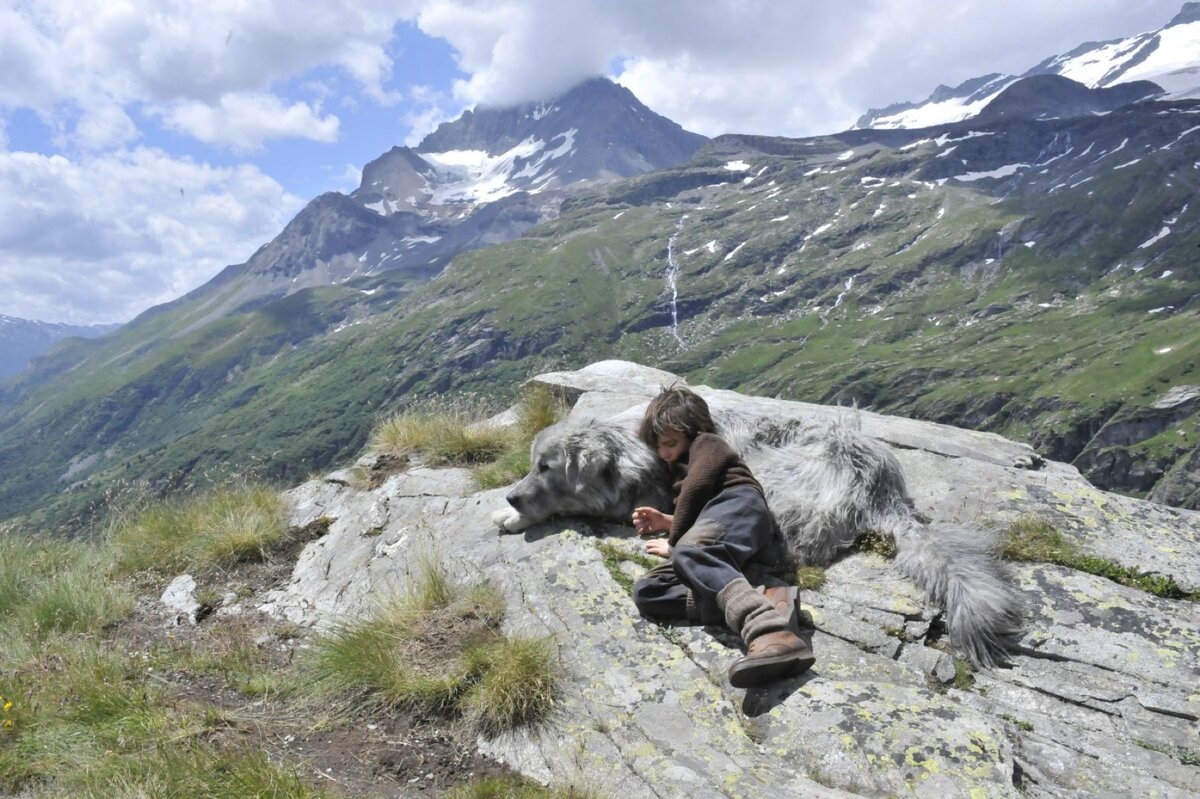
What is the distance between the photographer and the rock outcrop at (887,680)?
4863 mm

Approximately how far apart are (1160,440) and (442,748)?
191 meters

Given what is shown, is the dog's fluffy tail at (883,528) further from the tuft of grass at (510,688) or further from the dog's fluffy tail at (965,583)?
the tuft of grass at (510,688)

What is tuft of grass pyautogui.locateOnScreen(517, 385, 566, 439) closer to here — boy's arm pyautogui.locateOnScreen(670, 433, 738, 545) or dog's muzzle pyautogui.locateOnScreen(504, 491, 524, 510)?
dog's muzzle pyautogui.locateOnScreen(504, 491, 524, 510)

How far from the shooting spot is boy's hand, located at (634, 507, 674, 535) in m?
8.39

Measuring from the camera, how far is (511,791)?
4.89m

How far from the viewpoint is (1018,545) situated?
24.3ft

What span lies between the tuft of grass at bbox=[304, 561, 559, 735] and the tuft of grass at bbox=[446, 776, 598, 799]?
61cm

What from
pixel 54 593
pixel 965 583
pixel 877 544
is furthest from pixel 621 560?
pixel 54 593

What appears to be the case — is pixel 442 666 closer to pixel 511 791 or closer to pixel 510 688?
pixel 510 688

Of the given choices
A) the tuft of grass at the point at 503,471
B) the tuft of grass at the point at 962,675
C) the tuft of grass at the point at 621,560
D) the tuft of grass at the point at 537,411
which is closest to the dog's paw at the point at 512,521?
the tuft of grass at the point at 621,560

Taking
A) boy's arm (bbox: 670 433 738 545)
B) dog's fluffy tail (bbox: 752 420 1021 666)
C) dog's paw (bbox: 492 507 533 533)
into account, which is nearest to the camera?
dog's fluffy tail (bbox: 752 420 1021 666)

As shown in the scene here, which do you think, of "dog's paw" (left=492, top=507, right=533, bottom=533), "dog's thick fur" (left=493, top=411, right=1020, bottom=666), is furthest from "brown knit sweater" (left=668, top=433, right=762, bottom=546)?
"dog's paw" (left=492, top=507, right=533, bottom=533)

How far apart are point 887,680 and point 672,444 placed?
12.5ft

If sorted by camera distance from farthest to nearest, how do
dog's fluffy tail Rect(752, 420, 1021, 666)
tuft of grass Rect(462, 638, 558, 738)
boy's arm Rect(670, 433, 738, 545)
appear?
boy's arm Rect(670, 433, 738, 545) → dog's fluffy tail Rect(752, 420, 1021, 666) → tuft of grass Rect(462, 638, 558, 738)
